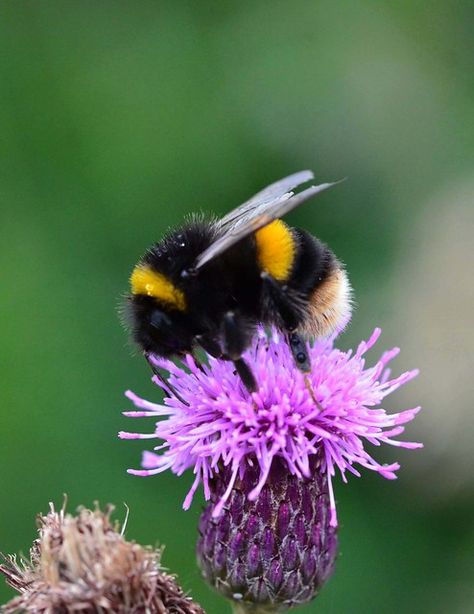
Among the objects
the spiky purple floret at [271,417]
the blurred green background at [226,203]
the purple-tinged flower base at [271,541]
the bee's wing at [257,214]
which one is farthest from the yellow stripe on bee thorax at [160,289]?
the blurred green background at [226,203]

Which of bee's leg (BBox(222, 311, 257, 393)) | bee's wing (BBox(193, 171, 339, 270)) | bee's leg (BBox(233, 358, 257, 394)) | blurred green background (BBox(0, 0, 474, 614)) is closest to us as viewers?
bee's wing (BBox(193, 171, 339, 270))

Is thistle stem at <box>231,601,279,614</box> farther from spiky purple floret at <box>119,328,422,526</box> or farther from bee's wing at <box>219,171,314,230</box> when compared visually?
bee's wing at <box>219,171,314,230</box>

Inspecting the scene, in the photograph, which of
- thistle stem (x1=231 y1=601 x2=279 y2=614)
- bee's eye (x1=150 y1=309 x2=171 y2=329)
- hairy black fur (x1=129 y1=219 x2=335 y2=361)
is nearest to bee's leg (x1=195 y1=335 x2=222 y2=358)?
hairy black fur (x1=129 y1=219 x2=335 y2=361)

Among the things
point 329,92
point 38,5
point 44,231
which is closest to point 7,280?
point 44,231

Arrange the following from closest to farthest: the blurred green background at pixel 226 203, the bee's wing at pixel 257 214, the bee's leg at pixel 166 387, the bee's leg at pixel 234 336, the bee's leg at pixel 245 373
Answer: the bee's wing at pixel 257 214, the bee's leg at pixel 234 336, the bee's leg at pixel 245 373, the bee's leg at pixel 166 387, the blurred green background at pixel 226 203

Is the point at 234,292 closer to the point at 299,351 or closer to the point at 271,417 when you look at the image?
the point at 299,351

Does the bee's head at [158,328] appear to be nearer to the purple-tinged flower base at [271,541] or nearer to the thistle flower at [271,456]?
the thistle flower at [271,456]

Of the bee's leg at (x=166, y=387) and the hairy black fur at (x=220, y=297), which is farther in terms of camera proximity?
the bee's leg at (x=166, y=387)
